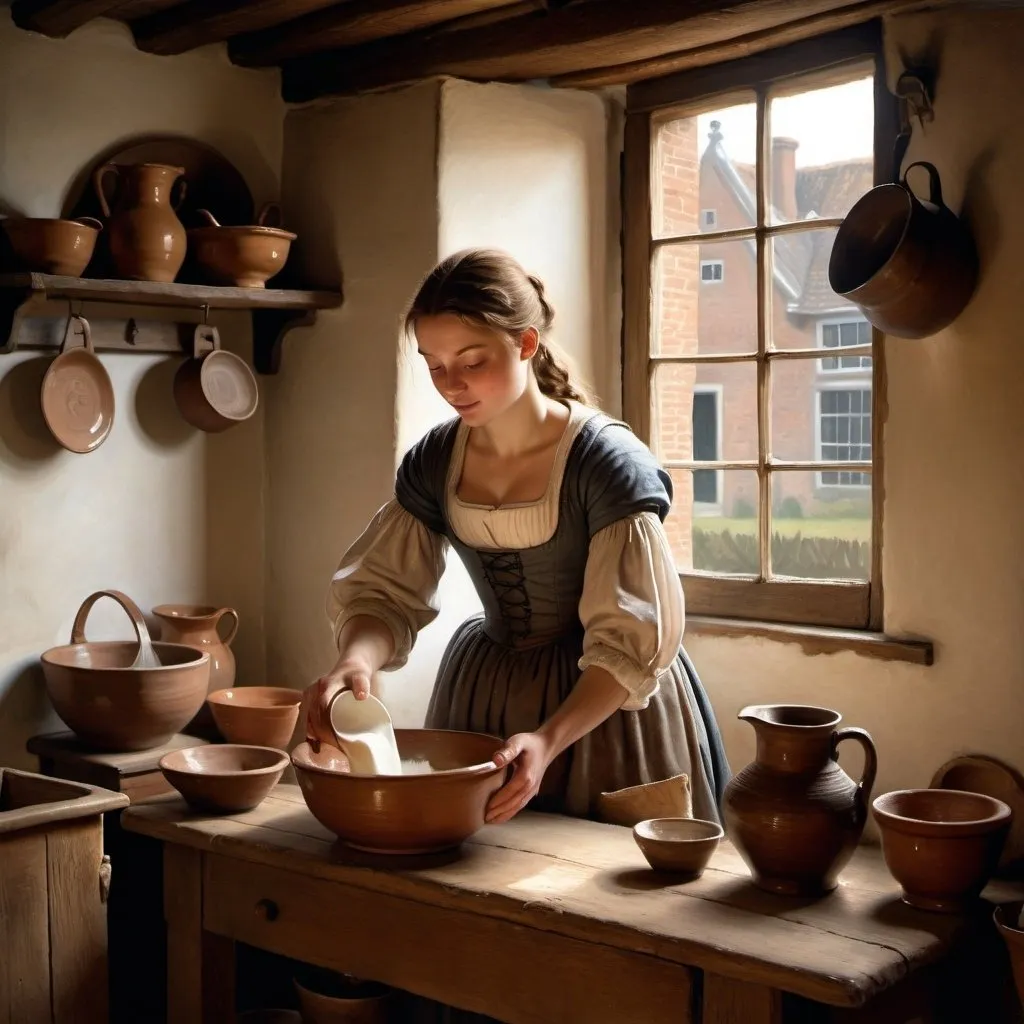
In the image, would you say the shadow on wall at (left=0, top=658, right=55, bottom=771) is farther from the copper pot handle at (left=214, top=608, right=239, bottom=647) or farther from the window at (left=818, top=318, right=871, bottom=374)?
the window at (left=818, top=318, right=871, bottom=374)

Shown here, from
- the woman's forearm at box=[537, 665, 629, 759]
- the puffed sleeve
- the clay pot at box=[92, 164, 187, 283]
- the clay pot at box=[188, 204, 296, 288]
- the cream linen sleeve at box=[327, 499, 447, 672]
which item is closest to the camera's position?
the woman's forearm at box=[537, 665, 629, 759]

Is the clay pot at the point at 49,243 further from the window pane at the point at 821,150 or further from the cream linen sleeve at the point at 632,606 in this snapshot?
the window pane at the point at 821,150

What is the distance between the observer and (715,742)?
2539 mm

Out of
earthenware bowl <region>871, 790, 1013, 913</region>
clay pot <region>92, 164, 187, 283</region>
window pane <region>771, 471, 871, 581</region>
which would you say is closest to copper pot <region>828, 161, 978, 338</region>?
window pane <region>771, 471, 871, 581</region>

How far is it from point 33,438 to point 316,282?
778mm

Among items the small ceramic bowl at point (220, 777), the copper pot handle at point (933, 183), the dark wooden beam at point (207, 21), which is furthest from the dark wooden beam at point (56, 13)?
the copper pot handle at point (933, 183)

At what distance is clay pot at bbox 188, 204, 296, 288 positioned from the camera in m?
3.04

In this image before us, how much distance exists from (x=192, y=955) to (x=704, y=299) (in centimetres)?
187

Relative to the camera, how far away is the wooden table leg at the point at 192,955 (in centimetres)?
233

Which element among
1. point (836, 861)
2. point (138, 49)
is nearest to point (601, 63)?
point (138, 49)

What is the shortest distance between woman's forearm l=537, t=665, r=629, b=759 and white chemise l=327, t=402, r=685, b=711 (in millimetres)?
17

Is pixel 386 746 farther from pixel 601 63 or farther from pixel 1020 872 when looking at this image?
pixel 601 63

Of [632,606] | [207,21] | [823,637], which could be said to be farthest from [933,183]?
[207,21]

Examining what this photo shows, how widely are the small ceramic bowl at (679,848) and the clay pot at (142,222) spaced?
1648mm
